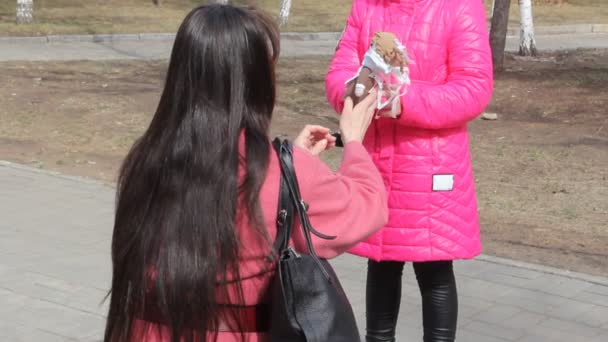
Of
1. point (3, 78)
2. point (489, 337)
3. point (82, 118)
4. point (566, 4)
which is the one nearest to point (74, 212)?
point (489, 337)

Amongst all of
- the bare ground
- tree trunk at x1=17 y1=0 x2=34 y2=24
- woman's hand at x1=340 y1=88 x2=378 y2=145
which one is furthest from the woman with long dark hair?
tree trunk at x1=17 y1=0 x2=34 y2=24

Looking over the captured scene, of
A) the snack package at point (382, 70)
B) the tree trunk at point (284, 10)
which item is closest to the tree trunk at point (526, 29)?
the tree trunk at point (284, 10)

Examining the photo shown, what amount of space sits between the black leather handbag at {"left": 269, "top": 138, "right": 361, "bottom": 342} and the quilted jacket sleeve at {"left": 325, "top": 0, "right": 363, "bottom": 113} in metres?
1.46

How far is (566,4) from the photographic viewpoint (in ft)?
98.8

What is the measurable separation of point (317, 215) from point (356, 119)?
45 cm

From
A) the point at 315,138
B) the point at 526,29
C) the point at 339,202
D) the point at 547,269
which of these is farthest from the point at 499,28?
the point at 339,202

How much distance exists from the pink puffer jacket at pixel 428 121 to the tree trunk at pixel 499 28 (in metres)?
10.8

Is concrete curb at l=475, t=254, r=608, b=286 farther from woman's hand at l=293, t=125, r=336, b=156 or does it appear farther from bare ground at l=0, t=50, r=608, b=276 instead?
woman's hand at l=293, t=125, r=336, b=156

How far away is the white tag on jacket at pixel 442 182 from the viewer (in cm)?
368

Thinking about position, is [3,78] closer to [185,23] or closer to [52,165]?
[52,165]

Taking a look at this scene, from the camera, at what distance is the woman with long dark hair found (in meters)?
2.16

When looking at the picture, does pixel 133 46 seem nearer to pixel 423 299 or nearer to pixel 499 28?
pixel 499 28

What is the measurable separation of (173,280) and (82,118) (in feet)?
30.2

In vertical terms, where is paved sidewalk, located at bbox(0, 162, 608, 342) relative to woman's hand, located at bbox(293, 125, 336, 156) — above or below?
below
